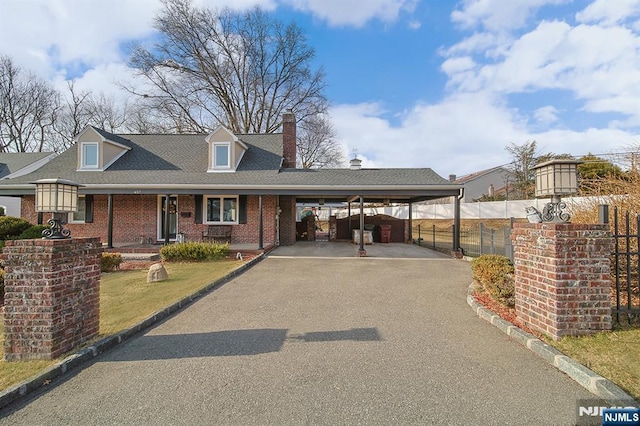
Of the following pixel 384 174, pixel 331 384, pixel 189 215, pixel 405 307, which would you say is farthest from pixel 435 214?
pixel 331 384

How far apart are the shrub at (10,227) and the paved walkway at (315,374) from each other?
1113 centimetres

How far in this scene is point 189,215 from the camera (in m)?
14.8

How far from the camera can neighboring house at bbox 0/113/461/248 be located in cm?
1298

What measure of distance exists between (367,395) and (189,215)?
44.3ft

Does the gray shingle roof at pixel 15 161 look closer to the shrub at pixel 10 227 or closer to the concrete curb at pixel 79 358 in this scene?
the shrub at pixel 10 227

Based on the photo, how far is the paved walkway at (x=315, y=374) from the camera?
2701mm

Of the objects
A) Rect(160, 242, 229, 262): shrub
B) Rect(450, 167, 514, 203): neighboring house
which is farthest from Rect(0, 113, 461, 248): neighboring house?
Rect(450, 167, 514, 203): neighboring house

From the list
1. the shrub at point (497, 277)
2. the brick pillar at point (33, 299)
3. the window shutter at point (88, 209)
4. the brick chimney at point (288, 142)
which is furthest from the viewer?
the brick chimney at point (288, 142)

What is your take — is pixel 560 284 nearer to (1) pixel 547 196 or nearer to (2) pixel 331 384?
(1) pixel 547 196

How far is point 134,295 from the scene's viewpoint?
6.84m

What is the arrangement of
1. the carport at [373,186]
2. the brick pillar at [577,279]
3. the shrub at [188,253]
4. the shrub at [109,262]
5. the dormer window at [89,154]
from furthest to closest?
the dormer window at [89,154] < the carport at [373,186] < the shrub at [188,253] < the shrub at [109,262] < the brick pillar at [577,279]

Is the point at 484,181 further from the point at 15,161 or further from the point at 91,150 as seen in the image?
the point at 15,161

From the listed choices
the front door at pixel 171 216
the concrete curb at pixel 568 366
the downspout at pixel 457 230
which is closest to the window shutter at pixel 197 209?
the front door at pixel 171 216

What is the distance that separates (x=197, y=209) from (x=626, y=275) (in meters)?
14.2
